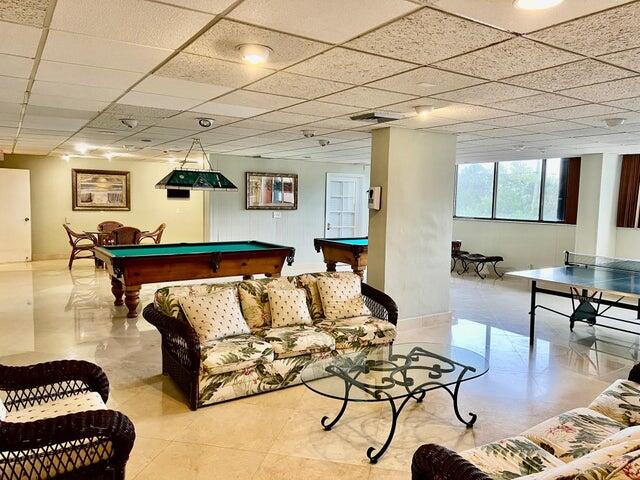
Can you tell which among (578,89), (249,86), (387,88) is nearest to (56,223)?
(249,86)

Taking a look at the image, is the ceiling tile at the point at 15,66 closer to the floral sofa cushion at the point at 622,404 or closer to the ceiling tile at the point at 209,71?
the ceiling tile at the point at 209,71

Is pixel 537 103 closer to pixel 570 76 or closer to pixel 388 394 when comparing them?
pixel 570 76

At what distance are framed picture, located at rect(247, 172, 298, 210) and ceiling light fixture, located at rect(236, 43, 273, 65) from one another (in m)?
6.92

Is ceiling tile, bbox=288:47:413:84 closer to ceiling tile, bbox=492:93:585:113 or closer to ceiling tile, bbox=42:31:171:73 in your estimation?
ceiling tile, bbox=42:31:171:73

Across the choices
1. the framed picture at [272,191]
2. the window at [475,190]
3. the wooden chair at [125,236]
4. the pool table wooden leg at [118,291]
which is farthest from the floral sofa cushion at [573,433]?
the window at [475,190]

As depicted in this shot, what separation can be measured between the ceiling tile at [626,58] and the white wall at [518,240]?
6.34 meters

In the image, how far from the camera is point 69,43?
251 centimetres

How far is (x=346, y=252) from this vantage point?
7230 millimetres

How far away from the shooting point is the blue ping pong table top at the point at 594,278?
443 cm

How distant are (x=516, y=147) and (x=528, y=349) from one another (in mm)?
3281

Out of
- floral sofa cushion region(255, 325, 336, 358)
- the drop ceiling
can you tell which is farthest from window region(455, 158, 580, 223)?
floral sofa cushion region(255, 325, 336, 358)

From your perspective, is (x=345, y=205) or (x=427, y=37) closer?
(x=427, y=37)

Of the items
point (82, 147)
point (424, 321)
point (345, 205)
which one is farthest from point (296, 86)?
point (345, 205)

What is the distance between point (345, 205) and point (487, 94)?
7.55 m
